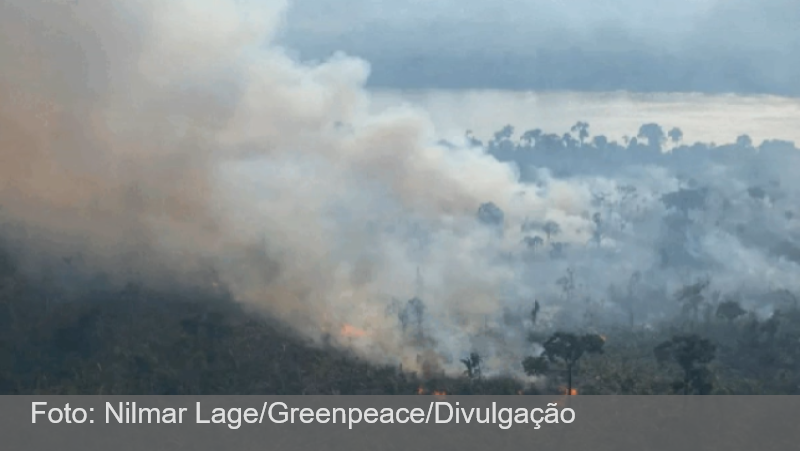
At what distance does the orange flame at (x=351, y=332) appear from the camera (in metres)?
44.8

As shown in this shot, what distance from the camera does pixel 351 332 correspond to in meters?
44.8

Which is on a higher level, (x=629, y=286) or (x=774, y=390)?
(x=629, y=286)

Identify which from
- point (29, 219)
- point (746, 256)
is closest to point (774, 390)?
point (746, 256)

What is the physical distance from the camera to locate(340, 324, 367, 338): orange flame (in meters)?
44.8

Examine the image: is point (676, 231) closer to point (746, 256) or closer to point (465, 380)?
point (746, 256)

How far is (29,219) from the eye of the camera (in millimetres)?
46375
